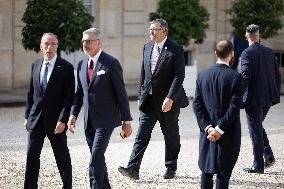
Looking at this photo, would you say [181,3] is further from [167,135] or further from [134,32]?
[167,135]

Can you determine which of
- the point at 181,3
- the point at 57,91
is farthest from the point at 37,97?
the point at 181,3

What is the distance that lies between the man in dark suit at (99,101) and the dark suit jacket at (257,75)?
2163 millimetres

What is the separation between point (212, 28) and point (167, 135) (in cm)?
1417

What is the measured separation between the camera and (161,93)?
987cm

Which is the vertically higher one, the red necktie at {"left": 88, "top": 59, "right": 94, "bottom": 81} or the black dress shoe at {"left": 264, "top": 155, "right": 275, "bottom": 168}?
the red necktie at {"left": 88, "top": 59, "right": 94, "bottom": 81}

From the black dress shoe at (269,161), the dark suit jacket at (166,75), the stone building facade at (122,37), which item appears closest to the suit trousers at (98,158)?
the dark suit jacket at (166,75)

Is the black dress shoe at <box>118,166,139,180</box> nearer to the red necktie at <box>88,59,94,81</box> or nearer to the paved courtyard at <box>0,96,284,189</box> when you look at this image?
the paved courtyard at <box>0,96,284,189</box>

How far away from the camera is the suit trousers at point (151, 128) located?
390 inches

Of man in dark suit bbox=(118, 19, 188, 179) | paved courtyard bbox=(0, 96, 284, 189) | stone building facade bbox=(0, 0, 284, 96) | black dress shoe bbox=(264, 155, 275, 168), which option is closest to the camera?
paved courtyard bbox=(0, 96, 284, 189)

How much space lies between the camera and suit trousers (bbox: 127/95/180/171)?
9906mm

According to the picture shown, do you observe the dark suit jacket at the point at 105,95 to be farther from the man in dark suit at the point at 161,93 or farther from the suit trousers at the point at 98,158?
the man in dark suit at the point at 161,93

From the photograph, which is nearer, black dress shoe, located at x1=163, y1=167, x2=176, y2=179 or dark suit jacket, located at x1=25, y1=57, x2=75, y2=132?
dark suit jacket, located at x1=25, y1=57, x2=75, y2=132

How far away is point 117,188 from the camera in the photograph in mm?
9258

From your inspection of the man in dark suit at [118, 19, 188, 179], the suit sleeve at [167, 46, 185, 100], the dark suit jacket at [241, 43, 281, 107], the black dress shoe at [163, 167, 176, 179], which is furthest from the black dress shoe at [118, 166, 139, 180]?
the dark suit jacket at [241, 43, 281, 107]
